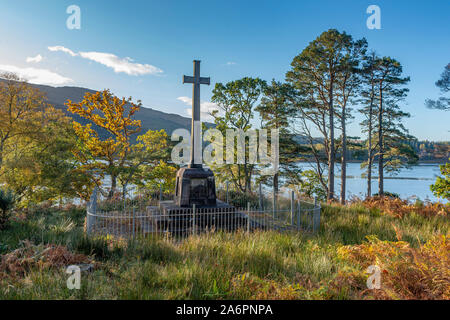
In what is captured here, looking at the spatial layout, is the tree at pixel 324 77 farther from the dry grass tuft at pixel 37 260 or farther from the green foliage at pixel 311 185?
the dry grass tuft at pixel 37 260

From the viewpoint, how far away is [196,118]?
9680 mm

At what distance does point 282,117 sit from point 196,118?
14.4 m

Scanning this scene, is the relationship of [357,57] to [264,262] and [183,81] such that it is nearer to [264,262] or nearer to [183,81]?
[183,81]

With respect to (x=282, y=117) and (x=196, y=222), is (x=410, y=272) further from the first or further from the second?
(x=282, y=117)

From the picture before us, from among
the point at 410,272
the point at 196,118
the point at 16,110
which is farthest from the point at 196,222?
the point at 16,110

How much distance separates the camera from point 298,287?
343cm

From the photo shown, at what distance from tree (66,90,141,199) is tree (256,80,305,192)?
11419 millimetres

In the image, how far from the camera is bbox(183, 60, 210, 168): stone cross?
9.64 metres

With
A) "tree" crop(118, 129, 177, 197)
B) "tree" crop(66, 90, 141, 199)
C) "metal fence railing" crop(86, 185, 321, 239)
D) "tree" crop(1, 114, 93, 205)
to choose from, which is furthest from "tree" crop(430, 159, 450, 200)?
"tree" crop(1, 114, 93, 205)

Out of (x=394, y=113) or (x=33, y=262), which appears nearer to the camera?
(x=33, y=262)

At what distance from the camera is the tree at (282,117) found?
70.6ft
